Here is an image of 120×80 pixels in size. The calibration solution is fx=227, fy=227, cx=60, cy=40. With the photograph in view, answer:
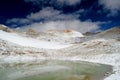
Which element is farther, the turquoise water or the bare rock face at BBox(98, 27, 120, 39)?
the bare rock face at BBox(98, 27, 120, 39)

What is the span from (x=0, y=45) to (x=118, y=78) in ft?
178

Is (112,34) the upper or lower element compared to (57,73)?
upper

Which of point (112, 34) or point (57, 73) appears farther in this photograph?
point (112, 34)

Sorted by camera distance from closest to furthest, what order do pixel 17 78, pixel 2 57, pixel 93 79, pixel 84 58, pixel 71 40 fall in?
pixel 93 79 < pixel 17 78 < pixel 84 58 < pixel 2 57 < pixel 71 40

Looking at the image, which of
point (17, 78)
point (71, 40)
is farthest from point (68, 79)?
point (71, 40)

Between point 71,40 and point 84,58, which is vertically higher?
point 71,40

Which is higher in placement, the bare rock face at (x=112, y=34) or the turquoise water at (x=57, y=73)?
the bare rock face at (x=112, y=34)

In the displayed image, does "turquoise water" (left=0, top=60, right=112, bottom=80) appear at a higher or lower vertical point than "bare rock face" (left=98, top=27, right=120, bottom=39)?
lower

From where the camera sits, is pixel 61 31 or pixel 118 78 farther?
pixel 61 31

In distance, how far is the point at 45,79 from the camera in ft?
91.2

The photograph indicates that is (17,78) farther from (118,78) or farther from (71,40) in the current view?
(71,40)

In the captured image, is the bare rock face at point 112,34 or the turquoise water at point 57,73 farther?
the bare rock face at point 112,34

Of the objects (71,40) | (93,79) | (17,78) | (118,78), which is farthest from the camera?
(71,40)

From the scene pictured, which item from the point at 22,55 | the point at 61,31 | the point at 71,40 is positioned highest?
the point at 61,31
